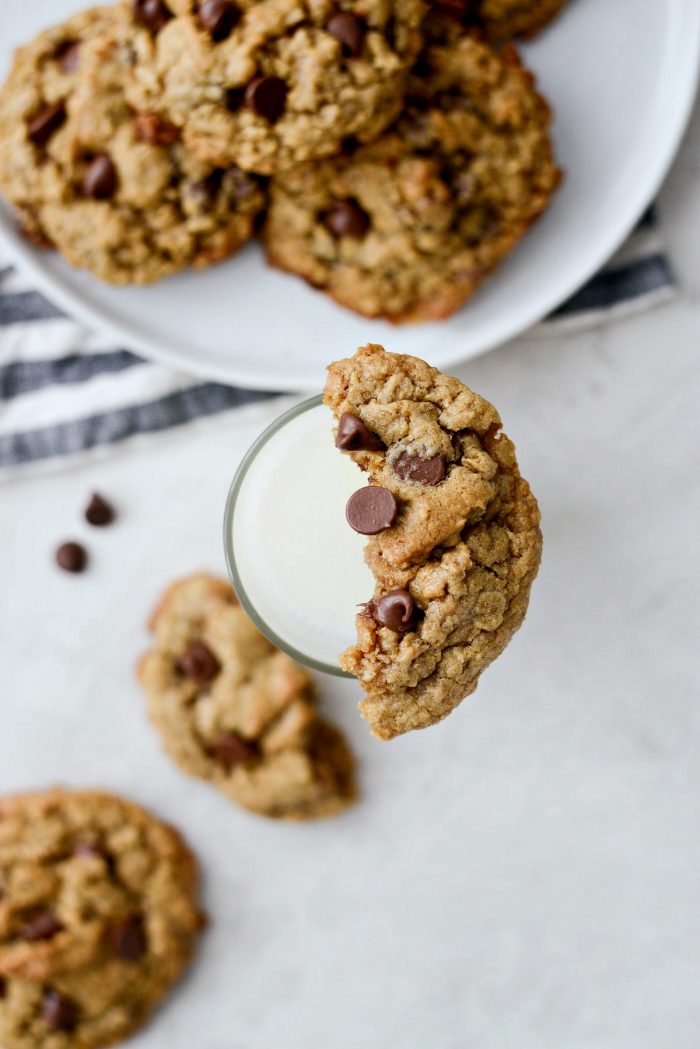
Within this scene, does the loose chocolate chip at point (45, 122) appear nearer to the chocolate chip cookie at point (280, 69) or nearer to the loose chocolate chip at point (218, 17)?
the chocolate chip cookie at point (280, 69)

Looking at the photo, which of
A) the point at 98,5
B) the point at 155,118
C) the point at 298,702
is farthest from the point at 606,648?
the point at 98,5

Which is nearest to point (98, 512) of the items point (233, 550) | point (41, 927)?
point (233, 550)

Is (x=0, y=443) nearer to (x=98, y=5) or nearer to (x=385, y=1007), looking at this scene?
(x=98, y=5)

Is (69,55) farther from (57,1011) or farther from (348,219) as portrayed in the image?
(57,1011)

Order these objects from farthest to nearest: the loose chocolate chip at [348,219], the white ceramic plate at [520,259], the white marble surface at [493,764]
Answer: the white marble surface at [493,764], the white ceramic plate at [520,259], the loose chocolate chip at [348,219]

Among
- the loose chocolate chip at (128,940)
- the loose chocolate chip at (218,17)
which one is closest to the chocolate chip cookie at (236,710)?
the loose chocolate chip at (128,940)
